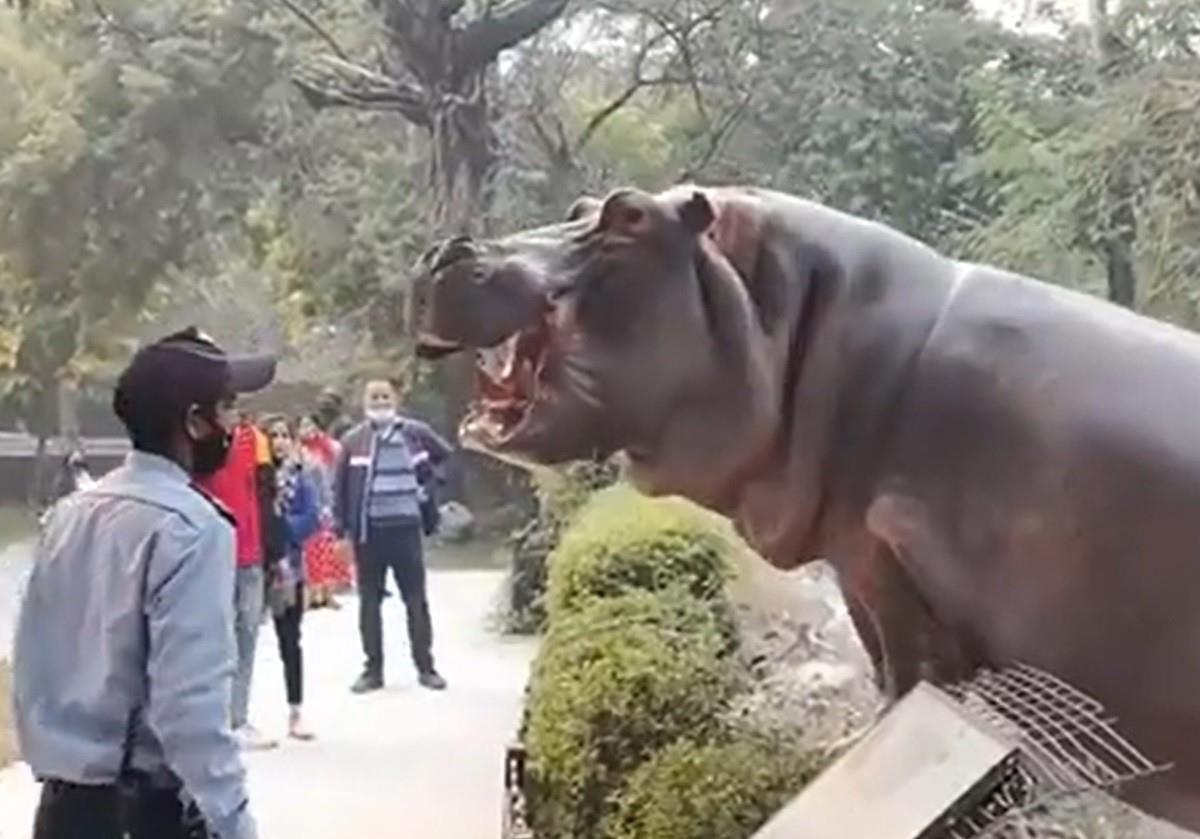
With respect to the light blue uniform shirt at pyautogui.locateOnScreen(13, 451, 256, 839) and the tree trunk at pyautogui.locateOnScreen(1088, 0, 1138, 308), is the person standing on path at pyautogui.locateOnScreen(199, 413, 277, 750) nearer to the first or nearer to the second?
the tree trunk at pyautogui.locateOnScreen(1088, 0, 1138, 308)

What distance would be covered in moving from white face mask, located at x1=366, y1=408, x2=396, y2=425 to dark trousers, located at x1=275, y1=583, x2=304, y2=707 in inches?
39.3

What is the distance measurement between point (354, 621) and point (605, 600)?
→ 293 inches

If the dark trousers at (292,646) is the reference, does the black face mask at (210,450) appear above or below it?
above

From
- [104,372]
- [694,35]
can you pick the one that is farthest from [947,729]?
[104,372]

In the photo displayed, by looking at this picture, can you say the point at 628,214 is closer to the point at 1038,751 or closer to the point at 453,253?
the point at 453,253

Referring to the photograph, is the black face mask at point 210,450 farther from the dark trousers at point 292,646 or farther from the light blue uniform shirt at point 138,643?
the dark trousers at point 292,646

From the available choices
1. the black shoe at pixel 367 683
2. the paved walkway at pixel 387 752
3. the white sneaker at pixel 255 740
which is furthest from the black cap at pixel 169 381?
the black shoe at pixel 367 683

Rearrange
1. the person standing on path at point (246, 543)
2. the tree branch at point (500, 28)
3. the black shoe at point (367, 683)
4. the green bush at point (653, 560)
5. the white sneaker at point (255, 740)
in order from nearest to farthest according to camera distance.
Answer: the green bush at point (653, 560)
the person standing on path at point (246, 543)
the white sneaker at point (255, 740)
the black shoe at point (367, 683)
the tree branch at point (500, 28)

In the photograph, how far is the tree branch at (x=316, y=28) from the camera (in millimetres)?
16766

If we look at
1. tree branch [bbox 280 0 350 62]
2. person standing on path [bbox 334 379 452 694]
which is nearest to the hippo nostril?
person standing on path [bbox 334 379 452 694]

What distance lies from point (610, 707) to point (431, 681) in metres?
5.09

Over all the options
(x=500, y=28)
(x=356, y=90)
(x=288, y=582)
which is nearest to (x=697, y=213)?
(x=288, y=582)

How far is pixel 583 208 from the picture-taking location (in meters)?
1.59

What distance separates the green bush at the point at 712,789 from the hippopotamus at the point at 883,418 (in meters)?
2.46
